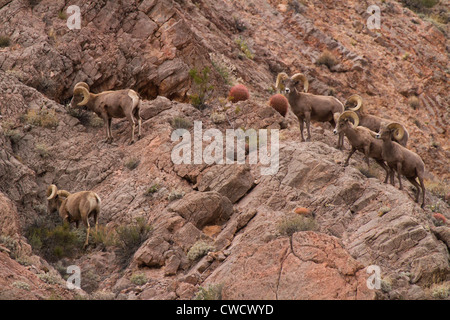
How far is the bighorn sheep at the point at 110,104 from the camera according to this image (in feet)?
59.5

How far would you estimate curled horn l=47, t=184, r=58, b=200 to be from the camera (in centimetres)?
1561

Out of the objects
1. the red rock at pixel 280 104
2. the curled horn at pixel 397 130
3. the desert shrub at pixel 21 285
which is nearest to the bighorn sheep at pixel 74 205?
the desert shrub at pixel 21 285

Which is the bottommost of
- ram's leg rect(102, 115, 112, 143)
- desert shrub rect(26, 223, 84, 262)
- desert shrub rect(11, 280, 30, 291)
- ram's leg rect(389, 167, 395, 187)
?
desert shrub rect(11, 280, 30, 291)

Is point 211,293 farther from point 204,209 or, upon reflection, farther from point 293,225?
point 204,209

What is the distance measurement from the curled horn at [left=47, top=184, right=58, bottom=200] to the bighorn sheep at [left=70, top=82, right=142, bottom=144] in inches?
115

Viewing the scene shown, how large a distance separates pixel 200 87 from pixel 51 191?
693 centimetres

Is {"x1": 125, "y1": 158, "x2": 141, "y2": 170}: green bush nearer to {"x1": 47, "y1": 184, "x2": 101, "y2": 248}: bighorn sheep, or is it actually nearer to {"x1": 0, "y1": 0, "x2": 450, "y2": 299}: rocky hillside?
{"x1": 0, "y1": 0, "x2": 450, "y2": 299}: rocky hillside

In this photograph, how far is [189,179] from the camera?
53.8ft

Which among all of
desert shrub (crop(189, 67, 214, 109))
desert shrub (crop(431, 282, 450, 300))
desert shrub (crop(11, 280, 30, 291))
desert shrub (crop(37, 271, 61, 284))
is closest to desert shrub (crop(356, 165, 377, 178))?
desert shrub (crop(431, 282, 450, 300))

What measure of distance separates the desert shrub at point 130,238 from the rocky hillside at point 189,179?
35 mm

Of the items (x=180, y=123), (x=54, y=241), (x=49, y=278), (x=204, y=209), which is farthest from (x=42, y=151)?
(x=49, y=278)

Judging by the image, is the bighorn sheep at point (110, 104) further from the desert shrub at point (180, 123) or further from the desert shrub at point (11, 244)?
the desert shrub at point (11, 244)
